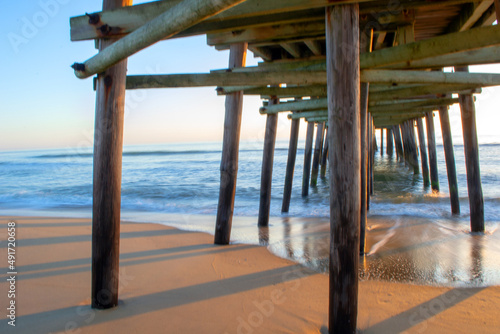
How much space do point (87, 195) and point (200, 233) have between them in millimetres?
7826

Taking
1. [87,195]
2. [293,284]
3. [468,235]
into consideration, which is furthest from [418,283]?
[87,195]

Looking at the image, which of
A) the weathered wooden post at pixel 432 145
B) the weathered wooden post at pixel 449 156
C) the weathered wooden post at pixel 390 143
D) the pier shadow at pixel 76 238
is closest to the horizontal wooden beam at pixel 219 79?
the pier shadow at pixel 76 238

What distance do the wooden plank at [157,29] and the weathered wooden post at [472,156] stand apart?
15.4 ft

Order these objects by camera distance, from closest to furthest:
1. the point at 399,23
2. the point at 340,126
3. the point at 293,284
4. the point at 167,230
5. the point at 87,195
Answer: the point at 340,126 → the point at 293,284 → the point at 399,23 → the point at 167,230 → the point at 87,195

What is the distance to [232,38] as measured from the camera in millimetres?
3736

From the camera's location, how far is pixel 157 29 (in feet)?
5.81

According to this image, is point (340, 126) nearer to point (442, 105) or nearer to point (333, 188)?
point (333, 188)

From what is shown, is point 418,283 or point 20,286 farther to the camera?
point 418,283

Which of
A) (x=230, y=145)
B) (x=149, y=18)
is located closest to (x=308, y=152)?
(x=230, y=145)

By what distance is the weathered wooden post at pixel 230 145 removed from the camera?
4125mm

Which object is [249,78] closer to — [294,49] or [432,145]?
[294,49]

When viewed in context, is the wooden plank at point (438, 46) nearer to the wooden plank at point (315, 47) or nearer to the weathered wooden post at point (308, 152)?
the wooden plank at point (315, 47)

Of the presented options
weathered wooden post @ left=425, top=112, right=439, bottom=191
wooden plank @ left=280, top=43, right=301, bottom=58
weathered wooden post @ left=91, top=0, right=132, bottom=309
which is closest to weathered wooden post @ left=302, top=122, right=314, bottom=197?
weathered wooden post @ left=425, top=112, right=439, bottom=191

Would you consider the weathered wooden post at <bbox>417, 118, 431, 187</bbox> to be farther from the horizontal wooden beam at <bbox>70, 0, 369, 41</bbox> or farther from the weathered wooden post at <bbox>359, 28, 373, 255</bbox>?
the horizontal wooden beam at <bbox>70, 0, 369, 41</bbox>
